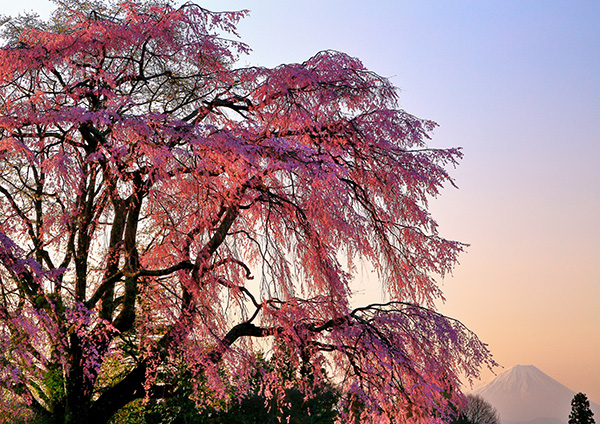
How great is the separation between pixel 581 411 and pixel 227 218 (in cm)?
2684

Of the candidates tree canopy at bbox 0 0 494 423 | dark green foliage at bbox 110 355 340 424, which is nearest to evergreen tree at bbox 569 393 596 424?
dark green foliage at bbox 110 355 340 424

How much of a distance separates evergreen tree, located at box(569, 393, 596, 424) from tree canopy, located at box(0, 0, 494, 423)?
2425 centimetres

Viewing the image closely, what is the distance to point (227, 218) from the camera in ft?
31.7

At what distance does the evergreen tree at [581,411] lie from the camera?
29.4 m

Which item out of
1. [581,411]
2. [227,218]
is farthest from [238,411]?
[581,411]

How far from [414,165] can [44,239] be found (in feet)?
22.9

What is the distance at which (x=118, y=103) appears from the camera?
8.11 m

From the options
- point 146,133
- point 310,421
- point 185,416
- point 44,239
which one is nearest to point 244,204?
point 146,133

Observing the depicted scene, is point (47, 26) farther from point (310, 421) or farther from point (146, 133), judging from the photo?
point (310, 421)

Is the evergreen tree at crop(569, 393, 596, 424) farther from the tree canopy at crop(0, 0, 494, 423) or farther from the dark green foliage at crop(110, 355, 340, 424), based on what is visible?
the tree canopy at crop(0, 0, 494, 423)

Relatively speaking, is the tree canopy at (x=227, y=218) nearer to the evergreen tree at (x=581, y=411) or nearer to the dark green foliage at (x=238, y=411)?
the dark green foliage at (x=238, y=411)

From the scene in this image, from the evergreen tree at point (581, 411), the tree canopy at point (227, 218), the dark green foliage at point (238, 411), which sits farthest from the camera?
the evergreen tree at point (581, 411)

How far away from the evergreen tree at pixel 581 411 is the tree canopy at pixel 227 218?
24252 millimetres

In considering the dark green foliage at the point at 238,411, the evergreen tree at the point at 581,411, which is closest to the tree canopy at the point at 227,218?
the dark green foliage at the point at 238,411
